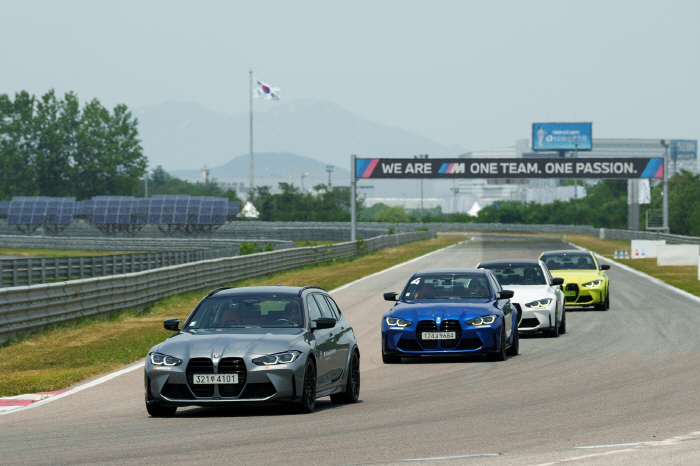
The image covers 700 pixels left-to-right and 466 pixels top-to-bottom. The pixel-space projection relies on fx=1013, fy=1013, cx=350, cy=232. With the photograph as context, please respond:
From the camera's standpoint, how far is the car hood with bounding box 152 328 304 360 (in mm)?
9328

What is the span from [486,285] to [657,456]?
26.4 feet

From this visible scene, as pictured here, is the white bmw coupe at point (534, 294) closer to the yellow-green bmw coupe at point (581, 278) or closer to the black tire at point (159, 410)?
the yellow-green bmw coupe at point (581, 278)

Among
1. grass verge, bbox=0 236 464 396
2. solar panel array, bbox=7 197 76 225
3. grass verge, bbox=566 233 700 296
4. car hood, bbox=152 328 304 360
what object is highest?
solar panel array, bbox=7 197 76 225

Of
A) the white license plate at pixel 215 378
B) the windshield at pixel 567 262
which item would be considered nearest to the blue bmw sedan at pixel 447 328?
the white license plate at pixel 215 378

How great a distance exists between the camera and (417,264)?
154 ft

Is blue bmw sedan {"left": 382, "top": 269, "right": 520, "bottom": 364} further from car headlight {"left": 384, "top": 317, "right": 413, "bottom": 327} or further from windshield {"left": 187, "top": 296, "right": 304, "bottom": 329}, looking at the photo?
windshield {"left": 187, "top": 296, "right": 304, "bottom": 329}

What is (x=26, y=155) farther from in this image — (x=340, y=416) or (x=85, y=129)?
(x=340, y=416)

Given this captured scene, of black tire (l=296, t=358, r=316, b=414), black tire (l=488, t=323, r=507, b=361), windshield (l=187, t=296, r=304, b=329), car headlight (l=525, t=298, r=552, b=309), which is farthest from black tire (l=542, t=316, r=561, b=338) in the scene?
black tire (l=296, t=358, r=316, b=414)

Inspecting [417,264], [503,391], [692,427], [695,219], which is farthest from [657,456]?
[695,219]

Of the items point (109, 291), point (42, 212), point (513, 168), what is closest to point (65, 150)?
point (42, 212)

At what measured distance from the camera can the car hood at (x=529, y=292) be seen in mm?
18031

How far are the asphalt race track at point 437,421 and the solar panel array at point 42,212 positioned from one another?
76022 millimetres

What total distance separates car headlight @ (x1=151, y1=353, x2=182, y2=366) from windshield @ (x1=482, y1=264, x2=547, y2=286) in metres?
10.3

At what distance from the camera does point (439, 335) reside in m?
14.3
